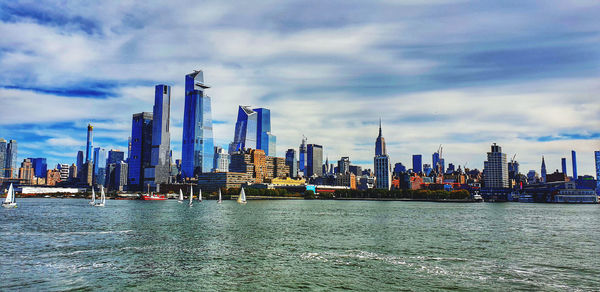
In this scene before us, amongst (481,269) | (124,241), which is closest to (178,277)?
(124,241)

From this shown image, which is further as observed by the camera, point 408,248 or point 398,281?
point 408,248

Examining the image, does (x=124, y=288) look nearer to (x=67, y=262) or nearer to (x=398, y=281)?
(x=67, y=262)

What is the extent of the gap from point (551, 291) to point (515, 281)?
13.8 ft

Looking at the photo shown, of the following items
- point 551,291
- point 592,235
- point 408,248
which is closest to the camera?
point 551,291

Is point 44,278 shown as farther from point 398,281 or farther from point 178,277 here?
point 398,281

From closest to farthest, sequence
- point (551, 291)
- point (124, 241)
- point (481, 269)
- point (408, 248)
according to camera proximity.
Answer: point (551, 291) < point (481, 269) < point (408, 248) < point (124, 241)

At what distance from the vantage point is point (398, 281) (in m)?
43.5

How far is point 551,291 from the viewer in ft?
131

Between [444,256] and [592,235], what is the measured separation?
5022 cm

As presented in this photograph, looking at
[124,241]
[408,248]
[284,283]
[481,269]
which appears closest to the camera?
[284,283]

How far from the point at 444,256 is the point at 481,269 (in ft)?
27.4

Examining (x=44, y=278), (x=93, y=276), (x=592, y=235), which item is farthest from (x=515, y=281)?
(x=592, y=235)

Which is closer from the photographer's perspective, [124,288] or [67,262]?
[124,288]

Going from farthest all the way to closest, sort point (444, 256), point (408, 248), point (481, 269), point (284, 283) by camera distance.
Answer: point (408, 248) < point (444, 256) < point (481, 269) < point (284, 283)
